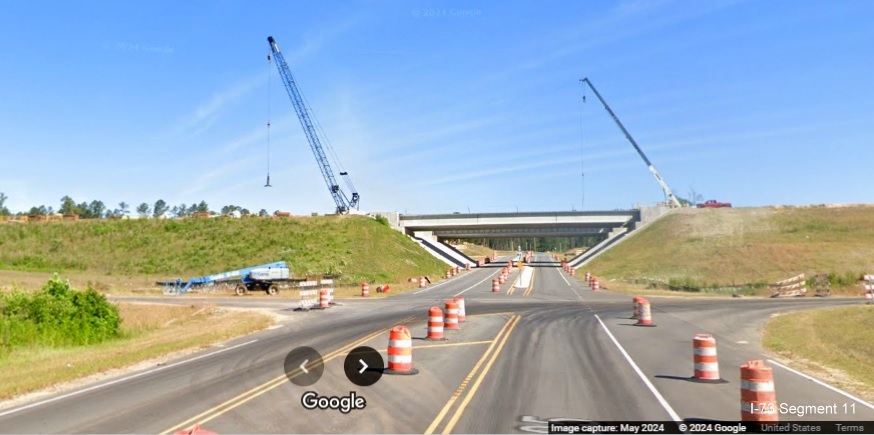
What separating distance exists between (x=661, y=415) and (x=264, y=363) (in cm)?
1090

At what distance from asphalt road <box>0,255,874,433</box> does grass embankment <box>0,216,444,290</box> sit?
48834mm

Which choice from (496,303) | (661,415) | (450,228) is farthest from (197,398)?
(450,228)

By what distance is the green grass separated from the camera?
8075 cm

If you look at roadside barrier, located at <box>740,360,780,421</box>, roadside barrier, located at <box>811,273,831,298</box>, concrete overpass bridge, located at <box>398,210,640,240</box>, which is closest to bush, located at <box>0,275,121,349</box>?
roadside barrier, located at <box>740,360,780,421</box>

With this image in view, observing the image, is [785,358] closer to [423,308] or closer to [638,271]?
[423,308]

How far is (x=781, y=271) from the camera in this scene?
73250mm

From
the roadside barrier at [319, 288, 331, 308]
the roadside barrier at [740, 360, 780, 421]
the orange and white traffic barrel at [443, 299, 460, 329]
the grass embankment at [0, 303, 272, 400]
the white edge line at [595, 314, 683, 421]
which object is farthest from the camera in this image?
the roadside barrier at [319, 288, 331, 308]

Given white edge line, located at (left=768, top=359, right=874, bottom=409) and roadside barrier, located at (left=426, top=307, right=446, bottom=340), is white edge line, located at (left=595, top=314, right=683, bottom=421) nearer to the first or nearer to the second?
white edge line, located at (left=768, top=359, right=874, bottom=409)

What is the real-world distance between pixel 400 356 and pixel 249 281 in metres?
44.4

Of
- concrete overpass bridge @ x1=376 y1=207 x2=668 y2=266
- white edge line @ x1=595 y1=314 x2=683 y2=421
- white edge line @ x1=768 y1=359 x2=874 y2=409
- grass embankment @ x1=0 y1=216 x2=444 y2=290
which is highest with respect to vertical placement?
concrete overpass bridge @ x1=376 y1=207 x2=668 y2=266

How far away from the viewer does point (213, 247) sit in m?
88.8

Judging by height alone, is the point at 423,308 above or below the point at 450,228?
below

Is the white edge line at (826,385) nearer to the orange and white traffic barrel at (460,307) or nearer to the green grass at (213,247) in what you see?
the orange and white traffic barrel at (460,307)

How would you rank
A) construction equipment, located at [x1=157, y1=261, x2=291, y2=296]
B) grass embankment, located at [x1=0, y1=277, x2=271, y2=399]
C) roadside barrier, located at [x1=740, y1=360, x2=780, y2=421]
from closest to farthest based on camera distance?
1. roadside barrier, located at [x1=740, y1=360, x2=780, y2=421]
2. grass embankment, located at [x1=0, y1=277, x2=271, y2=399]
3. construction equipment, located at [x1=157, y1=261, x2=291, y2=296]
